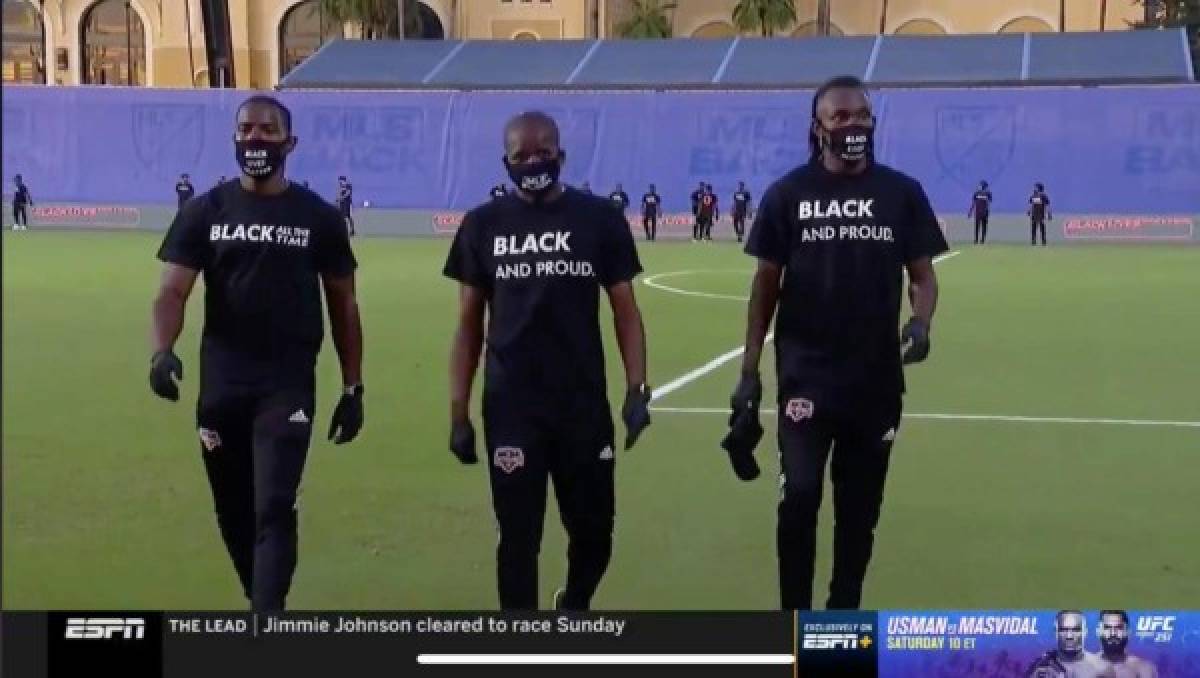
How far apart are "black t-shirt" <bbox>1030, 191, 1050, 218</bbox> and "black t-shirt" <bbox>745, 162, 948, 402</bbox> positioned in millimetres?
31219

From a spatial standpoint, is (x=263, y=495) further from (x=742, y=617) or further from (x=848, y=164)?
(x=848, y=164)

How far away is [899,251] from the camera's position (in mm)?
6270

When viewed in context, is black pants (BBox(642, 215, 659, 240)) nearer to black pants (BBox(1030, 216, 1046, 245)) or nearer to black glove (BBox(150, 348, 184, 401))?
black pants (BBox(1030, 216, 1046, 245))

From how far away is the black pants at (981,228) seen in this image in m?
36.8

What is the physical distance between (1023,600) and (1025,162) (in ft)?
106

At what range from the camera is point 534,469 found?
Answer: 6.06 meters

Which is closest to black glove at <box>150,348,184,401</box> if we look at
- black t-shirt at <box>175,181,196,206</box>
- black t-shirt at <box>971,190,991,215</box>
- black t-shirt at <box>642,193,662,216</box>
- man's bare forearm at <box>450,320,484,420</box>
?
man's bare forearm at <box>450,320,484,420</box>

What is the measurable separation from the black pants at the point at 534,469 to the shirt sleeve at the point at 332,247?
34.2 inches

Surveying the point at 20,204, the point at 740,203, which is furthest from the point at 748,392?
the point at 20,204

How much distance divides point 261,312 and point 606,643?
2024 millimetres

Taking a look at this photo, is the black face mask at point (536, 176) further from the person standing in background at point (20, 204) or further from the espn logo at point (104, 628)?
the person standing in background at point (20, 204)

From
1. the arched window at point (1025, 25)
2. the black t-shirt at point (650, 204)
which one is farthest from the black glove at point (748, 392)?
the arched window at point (1025, 25)

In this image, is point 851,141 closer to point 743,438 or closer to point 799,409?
point 799,409

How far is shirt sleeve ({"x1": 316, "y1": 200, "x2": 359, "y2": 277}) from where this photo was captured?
641cm
